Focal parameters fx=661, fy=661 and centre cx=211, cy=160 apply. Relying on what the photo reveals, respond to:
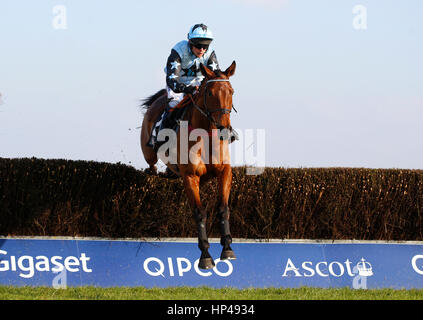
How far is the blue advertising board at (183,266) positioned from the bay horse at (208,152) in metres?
2.31

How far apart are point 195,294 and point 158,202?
2.18 metres

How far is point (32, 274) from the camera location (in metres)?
11.1

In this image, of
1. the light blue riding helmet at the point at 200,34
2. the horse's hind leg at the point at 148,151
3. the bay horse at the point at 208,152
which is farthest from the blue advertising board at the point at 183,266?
the light blue riding helmet at the point at 200,34

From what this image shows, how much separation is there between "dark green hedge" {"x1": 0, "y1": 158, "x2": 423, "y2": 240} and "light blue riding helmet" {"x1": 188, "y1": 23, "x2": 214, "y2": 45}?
294 centimetres

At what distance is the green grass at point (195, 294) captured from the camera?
379 inches

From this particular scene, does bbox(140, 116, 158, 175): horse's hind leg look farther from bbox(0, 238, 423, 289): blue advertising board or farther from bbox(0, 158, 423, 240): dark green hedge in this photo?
bbox(0, 238, 423, 289): blue advertising board

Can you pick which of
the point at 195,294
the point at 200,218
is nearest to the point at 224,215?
the point at 200,218

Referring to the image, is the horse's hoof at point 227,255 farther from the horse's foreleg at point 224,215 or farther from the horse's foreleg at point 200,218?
the horse's foreleg at point 200,218

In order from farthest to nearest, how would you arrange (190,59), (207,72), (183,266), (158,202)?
1. (158,202)
2. (183,266)
3. (190,59)
4. (207,72)

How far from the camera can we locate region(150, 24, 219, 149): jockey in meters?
9.51

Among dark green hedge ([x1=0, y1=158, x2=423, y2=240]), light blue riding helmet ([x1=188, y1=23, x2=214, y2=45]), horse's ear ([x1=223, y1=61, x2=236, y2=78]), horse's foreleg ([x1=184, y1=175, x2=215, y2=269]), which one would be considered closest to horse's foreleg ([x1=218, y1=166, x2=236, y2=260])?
horse's foreleg ([x1=184, y1=175, x2=215, y2=269])

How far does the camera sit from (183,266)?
11312mm

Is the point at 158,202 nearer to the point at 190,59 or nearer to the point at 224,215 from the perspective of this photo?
the point at 190,59
